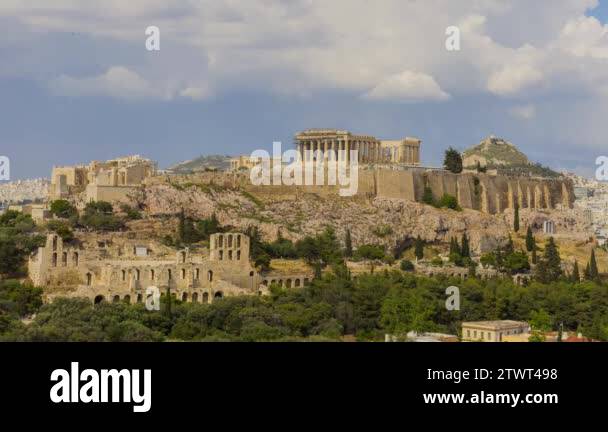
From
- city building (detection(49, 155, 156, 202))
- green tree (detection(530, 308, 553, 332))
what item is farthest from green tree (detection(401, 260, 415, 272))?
city building (detection(49, 155, 156, 202))

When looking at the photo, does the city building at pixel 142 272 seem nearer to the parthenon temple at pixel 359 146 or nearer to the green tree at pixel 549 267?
the green tree at pixel 549 267

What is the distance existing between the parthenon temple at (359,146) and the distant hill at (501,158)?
13.3 m

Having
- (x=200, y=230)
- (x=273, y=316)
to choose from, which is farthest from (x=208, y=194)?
(x=273, y=316)

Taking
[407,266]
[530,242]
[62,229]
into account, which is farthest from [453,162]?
[62,229]

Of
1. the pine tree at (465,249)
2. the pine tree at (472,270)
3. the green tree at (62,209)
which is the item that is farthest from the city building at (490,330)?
the green tree at (62,209)

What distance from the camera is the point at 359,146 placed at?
73.9m

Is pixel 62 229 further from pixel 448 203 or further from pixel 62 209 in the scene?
pixel 448 203

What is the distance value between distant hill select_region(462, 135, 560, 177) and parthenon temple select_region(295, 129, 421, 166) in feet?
43.8

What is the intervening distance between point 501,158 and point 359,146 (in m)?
30.1

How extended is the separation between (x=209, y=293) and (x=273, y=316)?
5.17 meters

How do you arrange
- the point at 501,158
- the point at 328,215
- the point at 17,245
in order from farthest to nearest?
the point at 501,158 < the point at 328,215 < the point at 17,245

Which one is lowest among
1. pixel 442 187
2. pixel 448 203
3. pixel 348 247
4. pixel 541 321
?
pixel 541 321

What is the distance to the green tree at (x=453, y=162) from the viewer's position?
73500 mm
